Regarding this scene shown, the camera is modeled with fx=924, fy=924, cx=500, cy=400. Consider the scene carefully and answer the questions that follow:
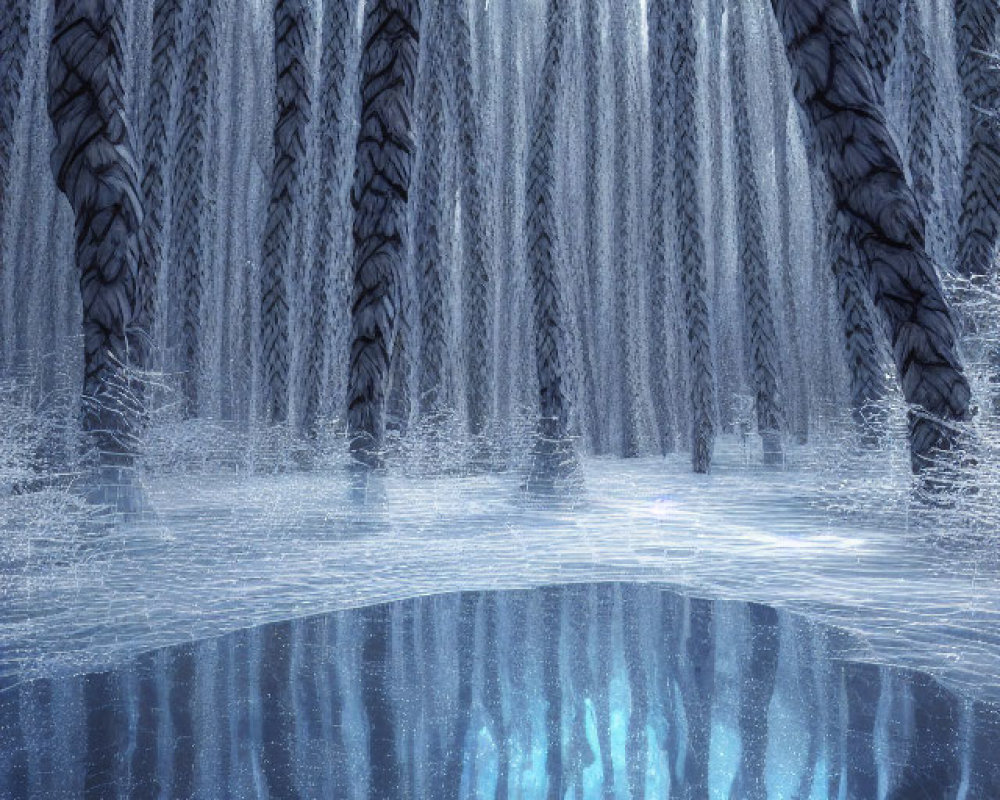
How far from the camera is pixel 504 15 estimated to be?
22188 millimetres

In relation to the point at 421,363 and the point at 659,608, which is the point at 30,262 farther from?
the point at 659,608

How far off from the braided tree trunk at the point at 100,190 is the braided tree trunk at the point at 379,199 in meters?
2.17

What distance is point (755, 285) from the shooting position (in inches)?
507

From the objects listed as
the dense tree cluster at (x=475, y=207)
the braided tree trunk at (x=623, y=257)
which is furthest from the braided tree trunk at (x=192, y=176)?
the braided tree trunk at (x=623, y=257)

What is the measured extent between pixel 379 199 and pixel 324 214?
463 cm

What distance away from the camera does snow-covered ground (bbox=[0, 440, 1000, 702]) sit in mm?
3461

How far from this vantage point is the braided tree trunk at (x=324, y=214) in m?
11.5

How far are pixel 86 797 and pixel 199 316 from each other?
38.1ft

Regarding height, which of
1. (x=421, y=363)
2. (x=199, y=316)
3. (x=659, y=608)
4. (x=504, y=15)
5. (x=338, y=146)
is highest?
(x=504, y=15)

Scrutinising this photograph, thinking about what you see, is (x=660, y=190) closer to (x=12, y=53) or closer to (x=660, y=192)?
(x=660, y=192)

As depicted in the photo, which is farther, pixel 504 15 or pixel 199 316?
pixel 504 15

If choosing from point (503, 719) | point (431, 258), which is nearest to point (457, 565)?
point (503, 719)

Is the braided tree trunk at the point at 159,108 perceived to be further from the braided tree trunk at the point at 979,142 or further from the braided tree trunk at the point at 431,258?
the braided tree trunk at the point at 979,142

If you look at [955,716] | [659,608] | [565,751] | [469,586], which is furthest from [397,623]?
[955,716]
